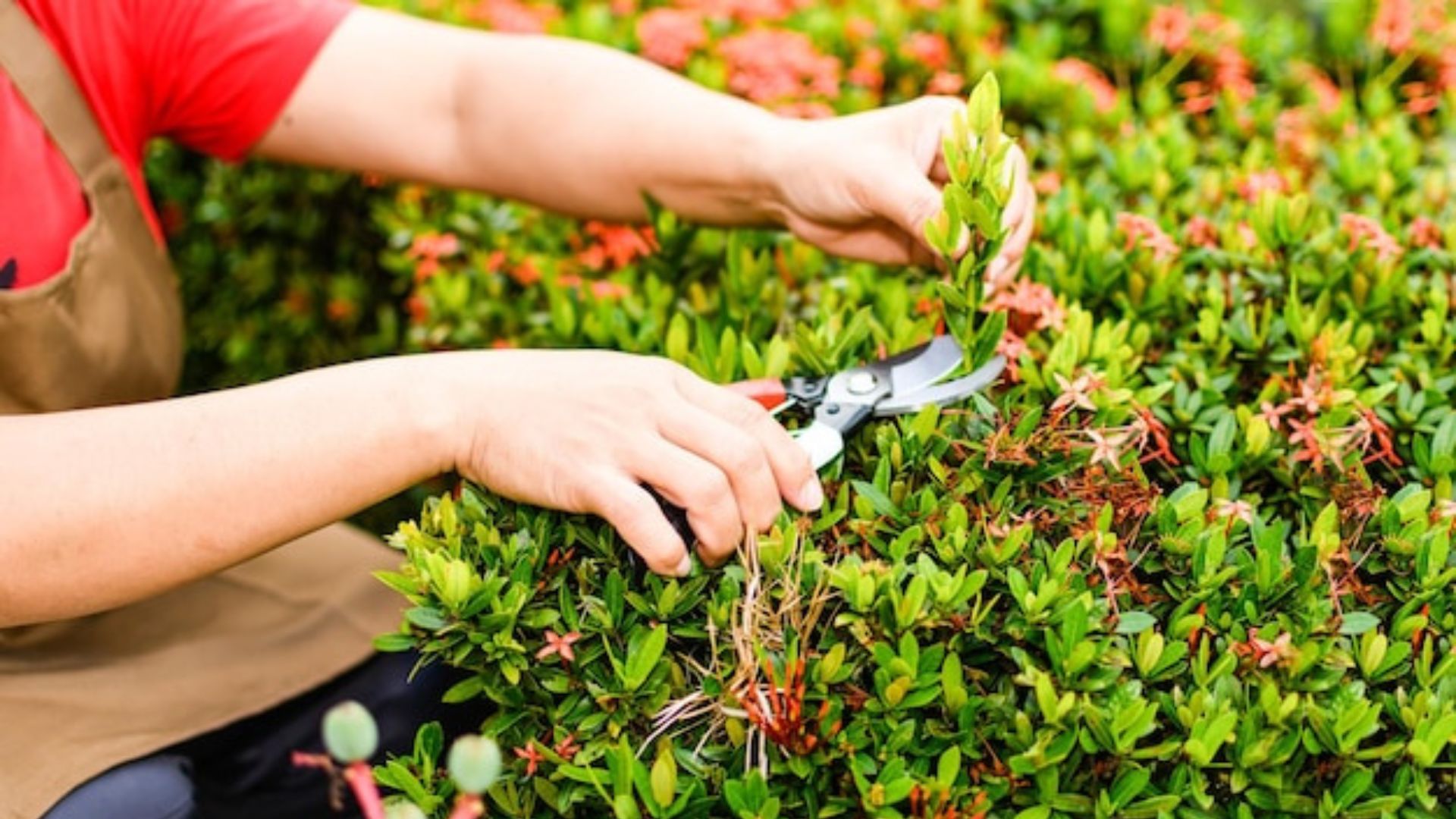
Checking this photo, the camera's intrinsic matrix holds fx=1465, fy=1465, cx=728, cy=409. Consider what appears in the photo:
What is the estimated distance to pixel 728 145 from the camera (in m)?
2.13

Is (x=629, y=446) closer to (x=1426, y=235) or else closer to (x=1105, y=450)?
(x=1105, y=450)

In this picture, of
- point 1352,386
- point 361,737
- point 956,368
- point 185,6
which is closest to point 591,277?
point 185,6

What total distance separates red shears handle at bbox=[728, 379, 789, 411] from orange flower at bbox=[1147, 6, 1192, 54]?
6.01ft

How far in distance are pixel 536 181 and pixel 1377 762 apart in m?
1.48

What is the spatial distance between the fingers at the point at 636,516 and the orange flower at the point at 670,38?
181 centimetres

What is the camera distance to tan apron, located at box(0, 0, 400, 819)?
1818 mm

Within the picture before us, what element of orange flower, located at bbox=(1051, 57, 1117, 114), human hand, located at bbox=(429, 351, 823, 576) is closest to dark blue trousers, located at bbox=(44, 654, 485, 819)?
human hand, located at bbox=(429, 351, 823, 576)

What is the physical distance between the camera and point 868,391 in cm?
173

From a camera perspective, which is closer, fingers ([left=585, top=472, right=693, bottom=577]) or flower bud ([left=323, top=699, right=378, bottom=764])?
flower bud ([left=323, top=699, right=378, bottom=764])

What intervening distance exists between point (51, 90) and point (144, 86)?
0.91 feet

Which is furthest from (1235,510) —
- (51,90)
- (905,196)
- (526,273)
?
(51,90)

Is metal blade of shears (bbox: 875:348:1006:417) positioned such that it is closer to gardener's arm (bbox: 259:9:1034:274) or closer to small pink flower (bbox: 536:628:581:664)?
gardener's arm (bbox: 259:9:1034:274)

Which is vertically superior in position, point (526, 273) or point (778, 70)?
point (778, 70)

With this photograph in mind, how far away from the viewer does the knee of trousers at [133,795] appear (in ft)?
5.65
